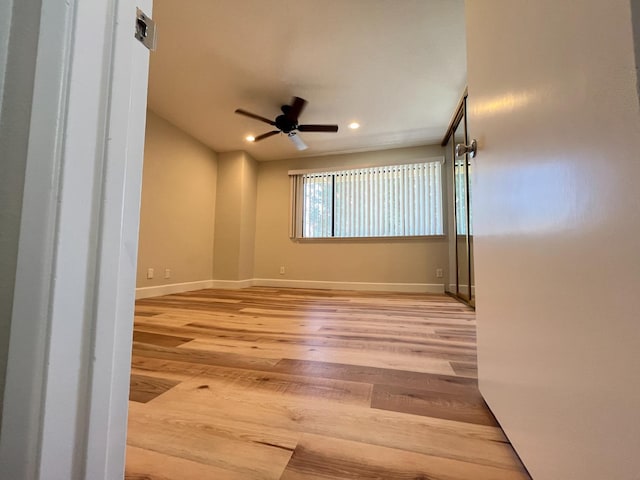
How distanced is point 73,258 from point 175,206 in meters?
3.43

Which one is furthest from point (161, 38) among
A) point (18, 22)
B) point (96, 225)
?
point (96, 225)

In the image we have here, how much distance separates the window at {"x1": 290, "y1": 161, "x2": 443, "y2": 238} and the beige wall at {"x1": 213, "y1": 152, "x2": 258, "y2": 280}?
777 millimetres

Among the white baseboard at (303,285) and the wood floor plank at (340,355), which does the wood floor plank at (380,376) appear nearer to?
the wood floor plank at (340,355)

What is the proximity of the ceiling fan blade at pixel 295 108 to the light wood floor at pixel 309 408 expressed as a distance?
2.25 m

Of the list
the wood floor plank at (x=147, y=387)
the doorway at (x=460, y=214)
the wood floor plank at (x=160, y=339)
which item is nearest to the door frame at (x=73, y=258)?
the wood floor plank at (x=147, y=387)

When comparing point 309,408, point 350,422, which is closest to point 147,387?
point 309,408

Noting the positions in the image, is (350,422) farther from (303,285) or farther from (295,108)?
(303,285)

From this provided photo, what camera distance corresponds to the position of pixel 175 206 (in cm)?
338

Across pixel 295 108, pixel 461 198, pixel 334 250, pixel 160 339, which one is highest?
pixel 295 108

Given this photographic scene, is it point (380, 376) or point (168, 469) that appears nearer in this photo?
point (168, 469)

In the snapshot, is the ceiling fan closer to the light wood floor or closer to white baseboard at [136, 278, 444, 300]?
the light wood floor

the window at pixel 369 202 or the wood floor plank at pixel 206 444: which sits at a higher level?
the window at pixel 369 202

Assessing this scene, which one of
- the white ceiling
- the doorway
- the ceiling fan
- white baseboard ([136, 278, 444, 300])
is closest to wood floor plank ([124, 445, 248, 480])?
the white ceiling

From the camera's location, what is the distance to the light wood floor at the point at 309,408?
59cm
